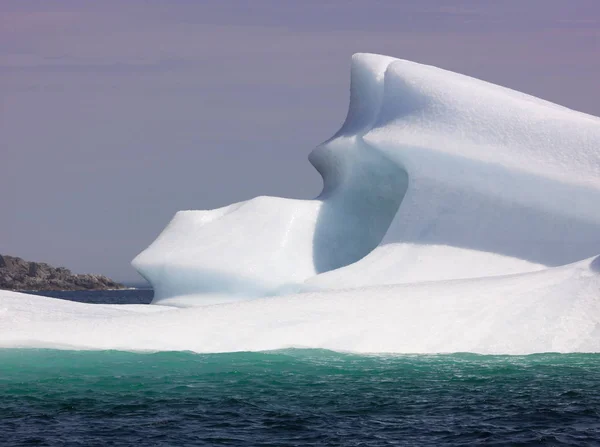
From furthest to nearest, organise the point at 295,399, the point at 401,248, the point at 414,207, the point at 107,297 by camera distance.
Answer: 1. the point at 107,297
2. the point at 414,207
3. the point at 401,248
4. the point at 295,399

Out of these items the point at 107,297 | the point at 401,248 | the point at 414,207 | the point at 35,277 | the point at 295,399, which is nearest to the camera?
the point at 295,399

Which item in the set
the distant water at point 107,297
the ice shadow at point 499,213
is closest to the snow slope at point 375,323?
the ice shadow at point 499,213

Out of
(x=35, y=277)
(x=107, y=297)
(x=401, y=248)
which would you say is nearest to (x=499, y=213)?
(x=401, y=248)

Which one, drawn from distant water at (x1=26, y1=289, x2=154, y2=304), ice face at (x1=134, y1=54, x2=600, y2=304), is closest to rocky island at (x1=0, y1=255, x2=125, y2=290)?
distant water at (x1=26, y1=289, x2=154, y2=304)

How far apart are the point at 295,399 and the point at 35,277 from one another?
93.4 m

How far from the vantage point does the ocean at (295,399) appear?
12211mm

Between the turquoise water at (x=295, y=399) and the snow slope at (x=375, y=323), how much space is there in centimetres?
38

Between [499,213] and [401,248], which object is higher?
[499,213]

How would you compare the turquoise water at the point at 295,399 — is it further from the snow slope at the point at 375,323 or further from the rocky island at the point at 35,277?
the rocky island at the point at 35,277

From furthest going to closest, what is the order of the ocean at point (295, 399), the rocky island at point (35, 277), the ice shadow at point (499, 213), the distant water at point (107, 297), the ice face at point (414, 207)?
the rocky island at point (35, 277) < the distant water at point (107, 297) < the ice face at point (414, 207) < the ice shadow at point (499, 213) < the ocean at point (295, 399)

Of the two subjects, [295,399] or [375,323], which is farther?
[375,323]

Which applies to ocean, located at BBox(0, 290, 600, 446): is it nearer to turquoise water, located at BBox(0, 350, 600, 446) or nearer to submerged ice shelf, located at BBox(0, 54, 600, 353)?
turquoise water, located at BBox(0, 350, 600, 446)

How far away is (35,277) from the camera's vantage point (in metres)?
104

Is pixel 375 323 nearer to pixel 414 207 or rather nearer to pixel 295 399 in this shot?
pixel 295 399
